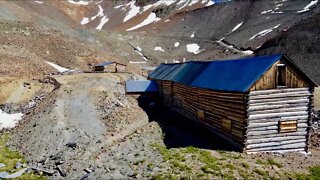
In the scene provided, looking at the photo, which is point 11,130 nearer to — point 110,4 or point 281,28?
point 281,28

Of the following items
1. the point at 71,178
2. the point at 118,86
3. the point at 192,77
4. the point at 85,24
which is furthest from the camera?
the point at 85,24

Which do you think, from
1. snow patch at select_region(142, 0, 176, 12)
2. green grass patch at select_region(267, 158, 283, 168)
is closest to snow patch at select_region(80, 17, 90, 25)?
snow patch at select_region(142, 0, 176, 12)

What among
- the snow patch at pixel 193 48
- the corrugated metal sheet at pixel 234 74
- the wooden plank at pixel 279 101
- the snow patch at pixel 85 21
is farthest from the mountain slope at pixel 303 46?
the snow patch at pixel 85 21

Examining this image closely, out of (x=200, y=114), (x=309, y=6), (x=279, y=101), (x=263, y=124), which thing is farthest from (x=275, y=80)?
(x=309, y=6)

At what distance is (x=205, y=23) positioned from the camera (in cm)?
10925

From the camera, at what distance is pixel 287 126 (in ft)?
70.8

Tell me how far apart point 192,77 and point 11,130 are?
16.7 m

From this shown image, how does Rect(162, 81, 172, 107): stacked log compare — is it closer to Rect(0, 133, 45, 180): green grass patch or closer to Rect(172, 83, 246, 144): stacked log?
Rect(172, 83, 246, 144): stacked log

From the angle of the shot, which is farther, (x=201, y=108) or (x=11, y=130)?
(x=11, y=130)

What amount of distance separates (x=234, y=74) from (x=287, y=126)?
4.74 meters

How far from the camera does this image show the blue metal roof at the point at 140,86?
37188 mm

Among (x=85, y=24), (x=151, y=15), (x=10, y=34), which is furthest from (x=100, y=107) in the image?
(x=85, y=24)

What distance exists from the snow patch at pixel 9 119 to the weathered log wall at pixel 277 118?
2178 cm

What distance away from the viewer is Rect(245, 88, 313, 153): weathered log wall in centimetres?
→ 2092
